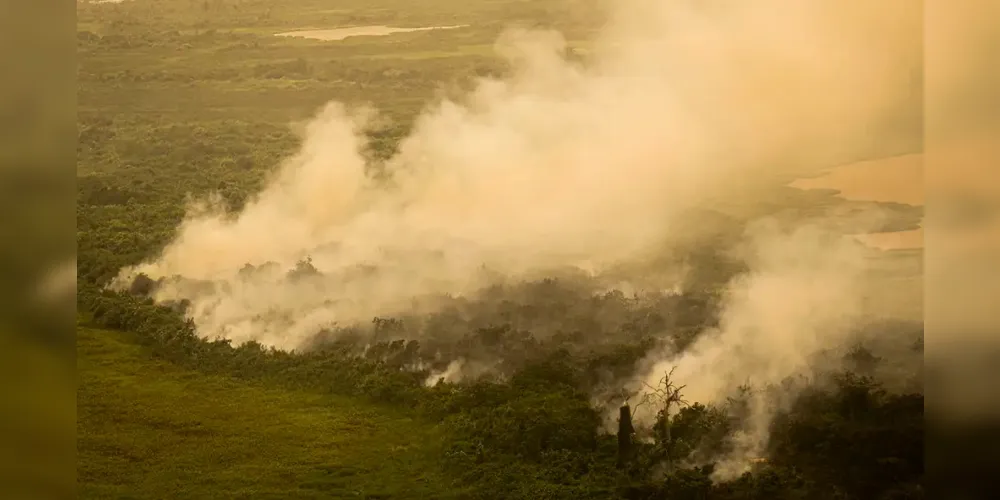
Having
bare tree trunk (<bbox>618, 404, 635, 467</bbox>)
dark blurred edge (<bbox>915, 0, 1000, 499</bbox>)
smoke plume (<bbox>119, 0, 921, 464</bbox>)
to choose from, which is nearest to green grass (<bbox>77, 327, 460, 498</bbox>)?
smoke plume (<bbox>119, 0, 921, 464</bbox>)

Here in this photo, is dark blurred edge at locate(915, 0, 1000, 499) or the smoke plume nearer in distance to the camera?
dark blurred edge at locate(915, 0, 1000, 499)

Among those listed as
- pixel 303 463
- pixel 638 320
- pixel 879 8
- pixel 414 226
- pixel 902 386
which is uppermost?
pixel 879 8

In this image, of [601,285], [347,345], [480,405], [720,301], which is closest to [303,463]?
[347,345]

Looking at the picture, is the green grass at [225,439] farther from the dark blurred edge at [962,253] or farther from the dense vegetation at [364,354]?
the dark blurred edge at [962,253]

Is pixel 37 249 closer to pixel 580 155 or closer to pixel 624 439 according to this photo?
pixel 580 155

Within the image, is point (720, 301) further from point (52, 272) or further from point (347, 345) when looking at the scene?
point (52, 272)

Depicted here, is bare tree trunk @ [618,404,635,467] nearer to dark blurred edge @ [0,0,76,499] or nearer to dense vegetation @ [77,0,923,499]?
dense vegetation @ [77,0,923,499]
